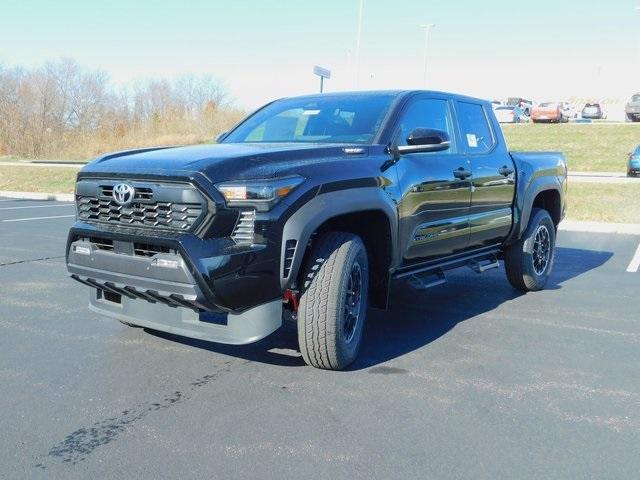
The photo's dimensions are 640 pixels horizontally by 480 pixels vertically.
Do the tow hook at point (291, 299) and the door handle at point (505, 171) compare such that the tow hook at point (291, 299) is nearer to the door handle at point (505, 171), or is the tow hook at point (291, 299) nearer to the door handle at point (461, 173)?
the door handle at point (461, 173)

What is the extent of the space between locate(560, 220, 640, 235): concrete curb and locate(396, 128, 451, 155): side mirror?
29.8ft

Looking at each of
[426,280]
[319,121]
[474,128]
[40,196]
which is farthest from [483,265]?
[40,196]

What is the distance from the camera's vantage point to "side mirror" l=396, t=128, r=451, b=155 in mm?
4598

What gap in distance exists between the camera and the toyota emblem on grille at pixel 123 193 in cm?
387

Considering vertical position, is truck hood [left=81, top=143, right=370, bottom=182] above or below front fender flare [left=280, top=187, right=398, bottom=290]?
above

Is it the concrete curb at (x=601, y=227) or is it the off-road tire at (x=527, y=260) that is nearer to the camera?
the off-road tire at (x=527, y=260)

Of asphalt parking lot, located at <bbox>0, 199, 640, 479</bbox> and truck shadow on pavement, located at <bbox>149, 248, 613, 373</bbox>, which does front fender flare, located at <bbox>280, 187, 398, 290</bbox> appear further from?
truck shadow on pavement, located at <bbox>149, 248, 613, 373</bbox>

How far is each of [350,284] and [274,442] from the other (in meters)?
1.37

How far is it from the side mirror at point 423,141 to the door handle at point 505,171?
1505mm

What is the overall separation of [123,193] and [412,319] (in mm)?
2861

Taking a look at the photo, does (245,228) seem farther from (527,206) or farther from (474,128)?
(527,206)

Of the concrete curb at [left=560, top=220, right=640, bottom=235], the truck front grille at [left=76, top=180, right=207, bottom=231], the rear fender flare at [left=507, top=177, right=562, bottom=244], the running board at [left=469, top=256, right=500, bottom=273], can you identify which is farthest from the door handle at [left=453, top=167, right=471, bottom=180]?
the concrete curb at [left=560, top=220, right=640, bottom=235]

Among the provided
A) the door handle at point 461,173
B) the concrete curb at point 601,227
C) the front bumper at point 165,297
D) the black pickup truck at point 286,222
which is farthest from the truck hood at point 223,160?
the concrete curb at point 601,227

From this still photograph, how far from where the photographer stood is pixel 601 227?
12867mm
